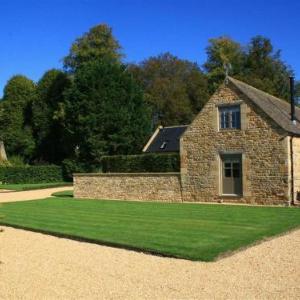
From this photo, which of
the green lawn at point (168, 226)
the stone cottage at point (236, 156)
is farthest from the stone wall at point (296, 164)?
the green lawn at point (168, 226)

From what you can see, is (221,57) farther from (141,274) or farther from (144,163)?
(141,274)

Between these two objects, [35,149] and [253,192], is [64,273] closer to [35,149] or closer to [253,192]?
→ [253,192]

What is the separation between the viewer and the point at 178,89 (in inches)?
1944

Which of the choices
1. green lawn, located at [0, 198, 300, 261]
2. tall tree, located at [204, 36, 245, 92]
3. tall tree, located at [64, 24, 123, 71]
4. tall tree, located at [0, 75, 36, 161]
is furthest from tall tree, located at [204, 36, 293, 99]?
green lawn, located at [0, 198, 300, 261]

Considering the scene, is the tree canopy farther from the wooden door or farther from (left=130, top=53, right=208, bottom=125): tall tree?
the wooden door

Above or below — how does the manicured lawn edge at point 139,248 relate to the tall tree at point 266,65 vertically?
below

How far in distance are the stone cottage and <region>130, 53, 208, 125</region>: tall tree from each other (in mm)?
25930

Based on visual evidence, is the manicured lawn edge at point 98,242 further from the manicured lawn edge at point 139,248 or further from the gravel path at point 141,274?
the gravel path at point 141,274

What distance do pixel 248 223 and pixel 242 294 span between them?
7212 millimetres

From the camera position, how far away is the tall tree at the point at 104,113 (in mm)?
39438

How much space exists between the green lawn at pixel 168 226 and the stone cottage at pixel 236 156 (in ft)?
7.63

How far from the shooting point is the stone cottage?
1962cm

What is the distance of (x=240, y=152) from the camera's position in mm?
20734

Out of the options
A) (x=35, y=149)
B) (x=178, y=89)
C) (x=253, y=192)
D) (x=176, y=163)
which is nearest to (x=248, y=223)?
(x=253, y=192)
